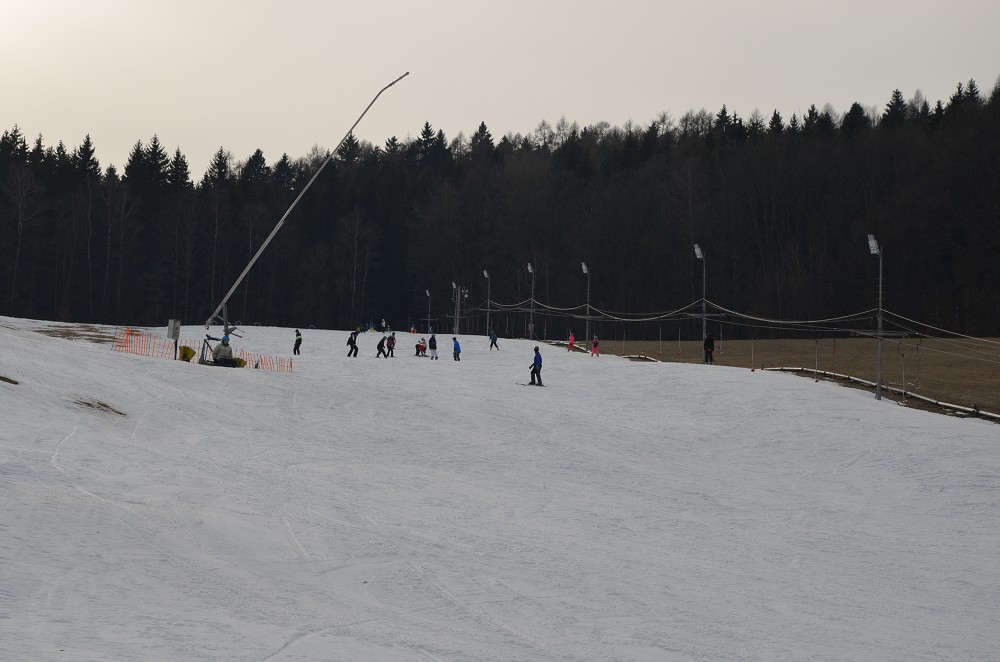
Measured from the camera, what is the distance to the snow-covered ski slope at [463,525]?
8.40 metres

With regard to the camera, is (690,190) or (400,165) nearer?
(690,190)

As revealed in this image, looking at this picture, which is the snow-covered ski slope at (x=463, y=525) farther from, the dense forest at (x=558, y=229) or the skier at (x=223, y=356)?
the dense forest at (x=558, y=229)

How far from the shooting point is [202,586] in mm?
9094

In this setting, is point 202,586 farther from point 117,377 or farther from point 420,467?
point 117,377

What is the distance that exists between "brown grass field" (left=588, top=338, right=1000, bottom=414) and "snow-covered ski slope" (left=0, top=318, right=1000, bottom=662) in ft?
15.5

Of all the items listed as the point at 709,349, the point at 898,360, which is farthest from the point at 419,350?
the point at 898,360

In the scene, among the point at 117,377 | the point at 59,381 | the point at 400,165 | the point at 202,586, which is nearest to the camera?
the point at 202,586

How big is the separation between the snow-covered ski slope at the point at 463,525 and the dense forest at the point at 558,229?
4352 centimetres

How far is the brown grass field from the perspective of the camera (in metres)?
32.6

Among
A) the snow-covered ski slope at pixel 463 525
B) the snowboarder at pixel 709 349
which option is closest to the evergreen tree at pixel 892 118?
the snowboarder at pixel 709 349

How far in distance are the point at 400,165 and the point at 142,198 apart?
36.0m

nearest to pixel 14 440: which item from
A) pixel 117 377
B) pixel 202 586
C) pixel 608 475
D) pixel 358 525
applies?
pixel 358 525

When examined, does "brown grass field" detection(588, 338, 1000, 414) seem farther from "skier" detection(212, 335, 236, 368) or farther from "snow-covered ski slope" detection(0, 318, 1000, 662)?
"skier" detection(212, 335, 236, 368)

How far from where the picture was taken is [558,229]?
10238 centimetres
